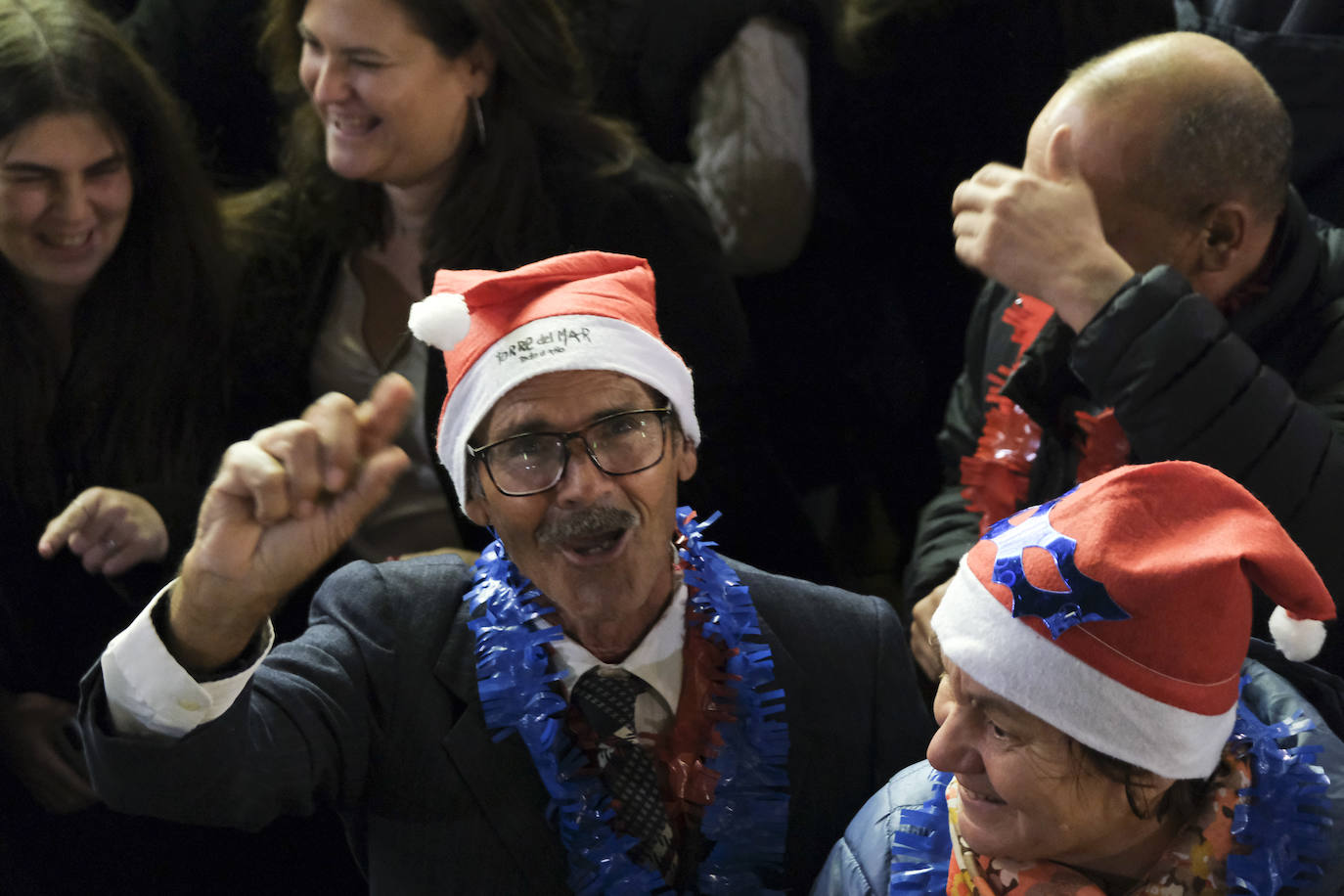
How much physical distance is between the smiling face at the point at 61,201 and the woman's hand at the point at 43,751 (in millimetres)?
721

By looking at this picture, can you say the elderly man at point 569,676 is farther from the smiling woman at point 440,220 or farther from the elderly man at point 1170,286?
the smiling woman at point 440,220

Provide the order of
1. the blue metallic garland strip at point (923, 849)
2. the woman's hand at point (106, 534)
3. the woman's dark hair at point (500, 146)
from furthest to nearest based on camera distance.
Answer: the woman's dark hair at point (500, 146)
the woman's hand at point (106, 534)
the blue metallic garland strip at point (923, 849)

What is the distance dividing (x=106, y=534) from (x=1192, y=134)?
70.1 inches

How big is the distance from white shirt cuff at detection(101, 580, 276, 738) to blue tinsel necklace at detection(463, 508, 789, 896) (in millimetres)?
385

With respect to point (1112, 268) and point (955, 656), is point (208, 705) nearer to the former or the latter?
point (955, 656)

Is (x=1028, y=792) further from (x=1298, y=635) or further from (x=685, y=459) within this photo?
(x=685, y=459)

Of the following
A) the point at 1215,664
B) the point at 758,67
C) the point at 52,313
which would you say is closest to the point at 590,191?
the point at 758,67

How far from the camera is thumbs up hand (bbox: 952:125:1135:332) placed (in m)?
2.03

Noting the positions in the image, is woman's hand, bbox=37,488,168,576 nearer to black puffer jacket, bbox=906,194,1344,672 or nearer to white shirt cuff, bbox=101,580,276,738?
white shirt cuff, bbox=101,580,276,738

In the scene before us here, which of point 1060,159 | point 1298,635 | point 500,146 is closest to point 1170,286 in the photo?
point 1060,159

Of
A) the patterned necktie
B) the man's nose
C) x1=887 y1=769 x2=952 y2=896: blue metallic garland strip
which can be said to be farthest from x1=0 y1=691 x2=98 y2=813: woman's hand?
the man's nose

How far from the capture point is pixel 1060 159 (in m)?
2.11

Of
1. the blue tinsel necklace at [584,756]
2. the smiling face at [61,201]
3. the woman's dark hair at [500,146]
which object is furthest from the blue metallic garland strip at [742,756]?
the smiling face at [61,201]

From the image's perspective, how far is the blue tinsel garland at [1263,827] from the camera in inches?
61.8
